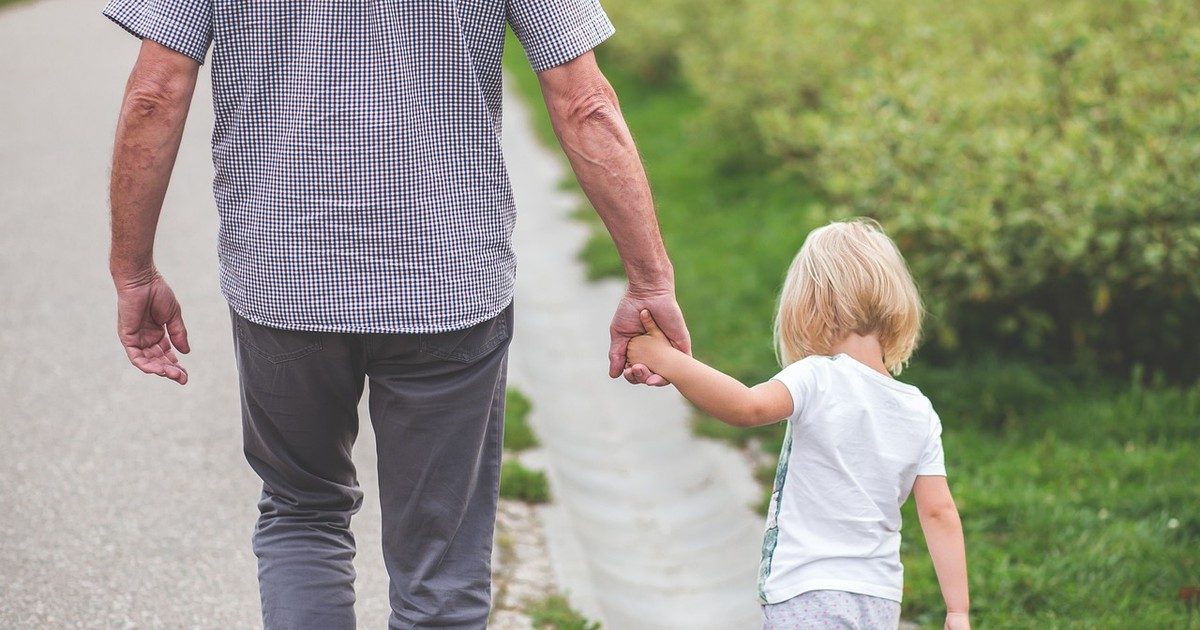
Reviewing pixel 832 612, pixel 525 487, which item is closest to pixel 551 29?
pixel 832 612

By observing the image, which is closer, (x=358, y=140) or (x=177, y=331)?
(x=358, y=140)

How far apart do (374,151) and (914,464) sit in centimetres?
114

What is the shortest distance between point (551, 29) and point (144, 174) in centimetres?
78

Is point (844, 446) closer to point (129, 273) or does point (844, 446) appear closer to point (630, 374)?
point (630, 374)

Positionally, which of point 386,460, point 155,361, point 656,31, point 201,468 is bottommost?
point 201,468

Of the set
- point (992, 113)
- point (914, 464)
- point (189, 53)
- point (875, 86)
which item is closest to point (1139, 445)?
point (992, 113)

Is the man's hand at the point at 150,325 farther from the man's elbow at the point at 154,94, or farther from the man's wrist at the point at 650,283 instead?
the man's wrist at the point at 650,283

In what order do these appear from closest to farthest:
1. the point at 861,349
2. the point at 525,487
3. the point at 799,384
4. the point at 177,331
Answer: the point at 799,384 < the point at 861,349 < the point at 177,331 < the point at 525,487

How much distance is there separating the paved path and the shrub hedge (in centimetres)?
128

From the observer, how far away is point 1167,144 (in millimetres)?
4617

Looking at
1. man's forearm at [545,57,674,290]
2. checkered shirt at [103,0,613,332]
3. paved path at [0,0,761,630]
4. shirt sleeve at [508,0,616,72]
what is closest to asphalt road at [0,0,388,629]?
paved path at [0,0,761,630]

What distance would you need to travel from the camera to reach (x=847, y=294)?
2230 mm

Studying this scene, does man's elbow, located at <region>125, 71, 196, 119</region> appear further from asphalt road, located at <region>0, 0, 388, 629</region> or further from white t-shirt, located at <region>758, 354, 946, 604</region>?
asphalt road, located at <region>0, 0, 388, 629</region>

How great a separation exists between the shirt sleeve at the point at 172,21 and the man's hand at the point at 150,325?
0.52 meters
